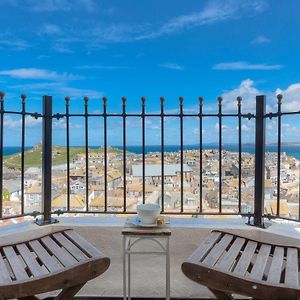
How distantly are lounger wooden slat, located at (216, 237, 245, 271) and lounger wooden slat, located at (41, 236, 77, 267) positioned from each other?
2.55 ft

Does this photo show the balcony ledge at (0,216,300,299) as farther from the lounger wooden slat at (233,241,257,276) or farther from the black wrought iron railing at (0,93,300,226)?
the lounger wooden slat at (233,241,257,276)

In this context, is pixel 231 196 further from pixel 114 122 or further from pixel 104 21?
pixel 104 21

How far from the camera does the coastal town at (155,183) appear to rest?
289 cm

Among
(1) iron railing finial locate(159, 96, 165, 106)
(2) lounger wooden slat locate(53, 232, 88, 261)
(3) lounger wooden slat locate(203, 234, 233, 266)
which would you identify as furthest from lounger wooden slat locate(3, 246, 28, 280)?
(1) iron railing finial locate(159, 96, 165, 106)

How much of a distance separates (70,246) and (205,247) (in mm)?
819

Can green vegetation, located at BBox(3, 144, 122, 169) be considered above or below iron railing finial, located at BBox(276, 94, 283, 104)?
below

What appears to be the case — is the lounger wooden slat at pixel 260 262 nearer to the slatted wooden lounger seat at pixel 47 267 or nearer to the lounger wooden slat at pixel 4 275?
the slatted wooden lounger seat at pixel 47 267

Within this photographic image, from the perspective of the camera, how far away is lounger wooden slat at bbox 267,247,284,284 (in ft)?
5.29

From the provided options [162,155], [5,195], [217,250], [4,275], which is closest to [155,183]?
[162,155]

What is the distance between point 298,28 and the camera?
5875 mm

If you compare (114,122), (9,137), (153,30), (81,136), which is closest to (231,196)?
(114,122)

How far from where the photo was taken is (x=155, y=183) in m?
3.05

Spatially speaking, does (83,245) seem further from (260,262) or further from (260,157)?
(260,157)

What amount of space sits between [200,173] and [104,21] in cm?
436
